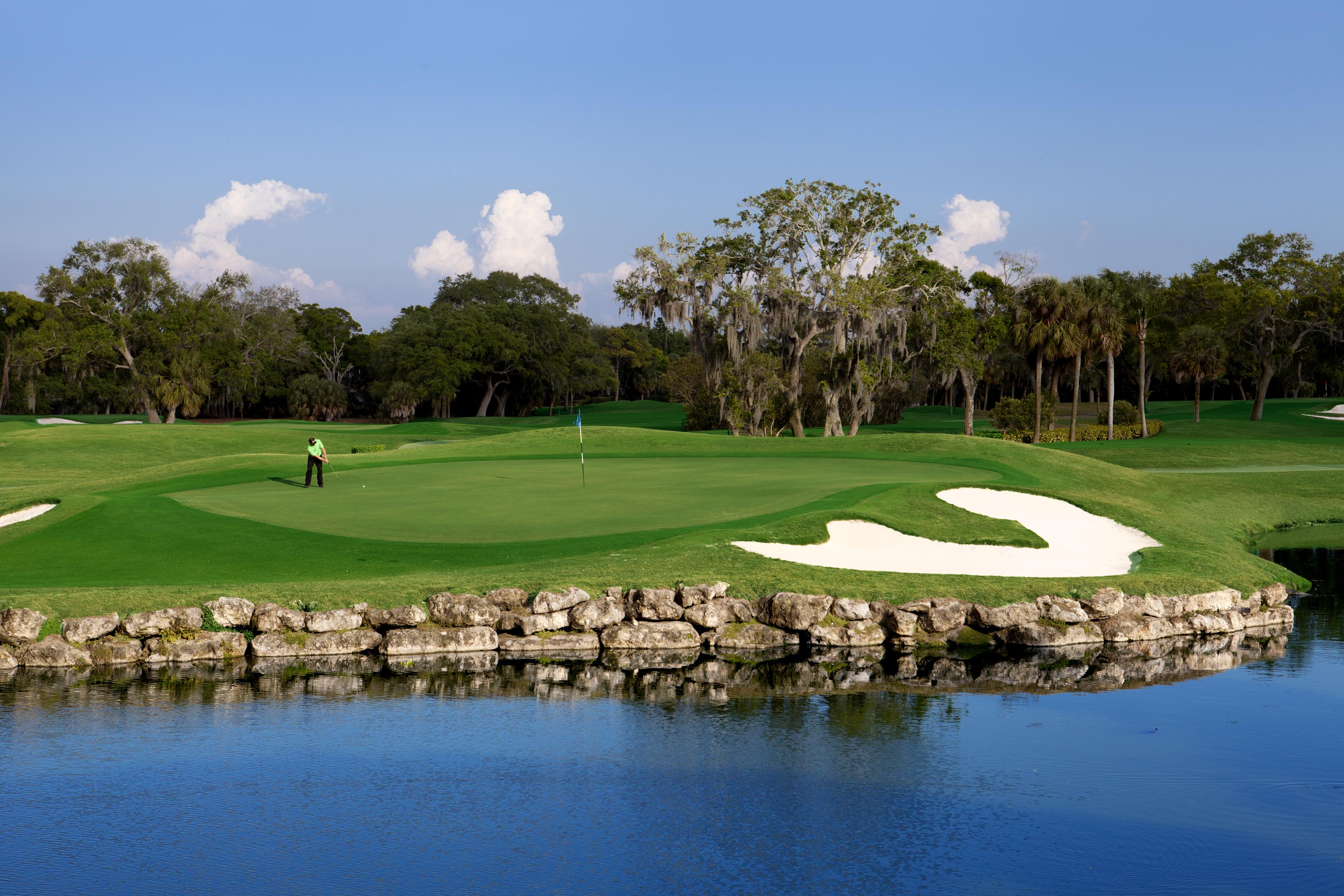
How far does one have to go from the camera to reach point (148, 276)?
74.9 m

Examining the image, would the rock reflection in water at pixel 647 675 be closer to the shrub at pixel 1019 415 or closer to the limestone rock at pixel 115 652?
the limestone rock at pixel 115 652

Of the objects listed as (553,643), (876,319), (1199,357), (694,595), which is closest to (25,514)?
(553,643)

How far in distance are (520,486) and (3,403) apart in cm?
8224

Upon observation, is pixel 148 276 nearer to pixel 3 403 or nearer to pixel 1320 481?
pixel 3 403

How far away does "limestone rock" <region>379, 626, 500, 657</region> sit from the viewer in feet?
48.2

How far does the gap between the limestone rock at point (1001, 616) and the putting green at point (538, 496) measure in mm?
6743

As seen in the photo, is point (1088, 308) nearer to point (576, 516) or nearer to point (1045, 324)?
point (1045, 324)

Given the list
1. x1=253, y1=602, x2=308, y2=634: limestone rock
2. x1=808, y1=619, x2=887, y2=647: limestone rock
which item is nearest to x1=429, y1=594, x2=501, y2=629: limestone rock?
x1=253, y1=602, x2=308, y2=634: limestone rock

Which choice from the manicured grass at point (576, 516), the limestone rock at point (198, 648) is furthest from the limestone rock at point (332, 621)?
the limestone rock at point (198, 648)

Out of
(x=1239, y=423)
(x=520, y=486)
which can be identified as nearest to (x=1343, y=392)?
(x=1239, y=423)

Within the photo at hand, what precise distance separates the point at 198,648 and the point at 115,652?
0.99 m

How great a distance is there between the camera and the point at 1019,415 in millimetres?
65500

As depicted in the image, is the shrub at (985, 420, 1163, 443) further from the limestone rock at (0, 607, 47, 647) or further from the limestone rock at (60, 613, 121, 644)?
the limestone rock at (0, 607, 47, 647)

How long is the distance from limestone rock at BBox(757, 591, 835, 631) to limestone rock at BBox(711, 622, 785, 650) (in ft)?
0.45
